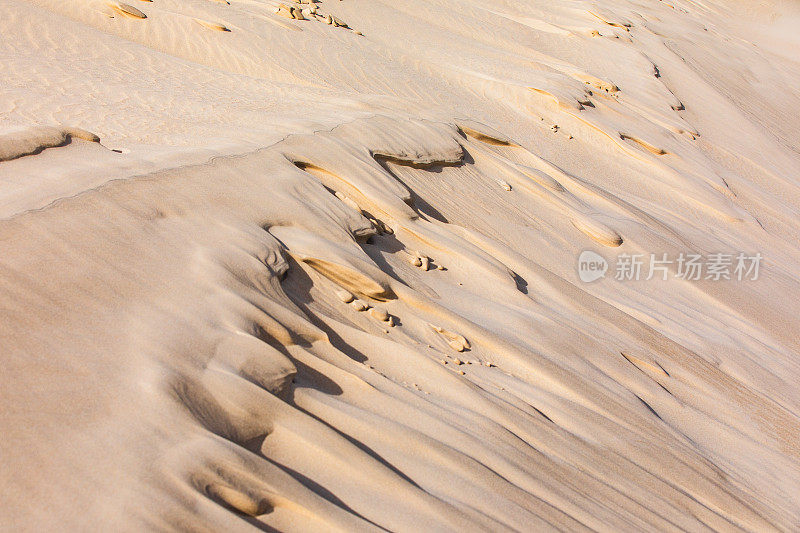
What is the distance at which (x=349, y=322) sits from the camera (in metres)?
2.92

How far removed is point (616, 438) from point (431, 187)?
2545 mm

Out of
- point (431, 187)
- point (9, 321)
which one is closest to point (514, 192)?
point (431, 187)

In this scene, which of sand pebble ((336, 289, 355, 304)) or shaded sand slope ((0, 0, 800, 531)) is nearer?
shaded sand slope ((0, 0, 800, 531))

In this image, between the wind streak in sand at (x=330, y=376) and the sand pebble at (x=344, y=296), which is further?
the sand pebble at (x=344, y=296)

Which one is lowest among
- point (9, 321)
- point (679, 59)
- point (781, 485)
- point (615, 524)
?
point (781, 485)

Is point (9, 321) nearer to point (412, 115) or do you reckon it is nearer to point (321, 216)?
point (321, 216)

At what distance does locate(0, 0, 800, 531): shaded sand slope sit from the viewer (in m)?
1.82

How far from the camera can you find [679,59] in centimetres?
1368

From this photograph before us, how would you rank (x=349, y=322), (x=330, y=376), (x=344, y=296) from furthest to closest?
(x=344, y=296)
(x=349, y=322)
(x=330, y=376)

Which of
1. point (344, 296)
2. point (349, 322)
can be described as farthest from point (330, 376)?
point (344, 296)

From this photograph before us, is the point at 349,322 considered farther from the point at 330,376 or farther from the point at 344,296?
the point at 330,376

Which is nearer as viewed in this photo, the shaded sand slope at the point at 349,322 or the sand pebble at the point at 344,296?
the shaded sand slope at the point at 349,322

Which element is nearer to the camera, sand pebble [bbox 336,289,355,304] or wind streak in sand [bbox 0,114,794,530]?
wind streak in sand [bbox 0,114,794,530]

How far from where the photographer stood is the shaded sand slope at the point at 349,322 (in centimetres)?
182
